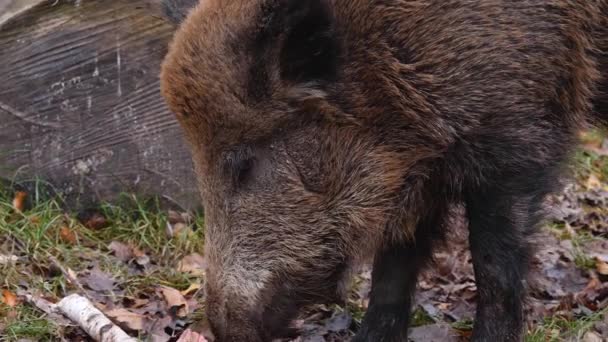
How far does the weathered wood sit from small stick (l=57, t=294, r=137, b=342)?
4.38ft

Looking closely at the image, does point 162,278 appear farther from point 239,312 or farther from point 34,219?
point 239,312

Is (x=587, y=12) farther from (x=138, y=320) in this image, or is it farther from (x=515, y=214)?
(x=138, y=320)

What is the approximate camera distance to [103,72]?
6012mm

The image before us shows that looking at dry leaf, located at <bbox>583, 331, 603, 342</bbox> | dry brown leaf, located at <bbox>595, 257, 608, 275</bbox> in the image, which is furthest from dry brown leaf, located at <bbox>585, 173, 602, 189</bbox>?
dry leaf, located at <bbox>583, 331, 603, 342</bbox>

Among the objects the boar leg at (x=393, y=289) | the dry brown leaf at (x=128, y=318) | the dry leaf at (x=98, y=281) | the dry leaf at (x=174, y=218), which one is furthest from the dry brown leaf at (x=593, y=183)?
the dry brown leaf at (x=128, y=318)

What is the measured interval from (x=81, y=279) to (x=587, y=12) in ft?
9.56

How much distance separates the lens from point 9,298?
5.05m

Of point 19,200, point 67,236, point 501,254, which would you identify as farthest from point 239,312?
point 19,200

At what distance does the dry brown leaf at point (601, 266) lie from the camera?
587 centimetres

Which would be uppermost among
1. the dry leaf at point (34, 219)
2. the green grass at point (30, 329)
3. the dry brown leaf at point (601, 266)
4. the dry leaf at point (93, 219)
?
the green grass at point (30, 329)

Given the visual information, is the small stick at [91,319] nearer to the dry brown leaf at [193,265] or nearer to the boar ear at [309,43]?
the dry brown leaf at [193,265]

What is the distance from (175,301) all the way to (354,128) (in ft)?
5.40

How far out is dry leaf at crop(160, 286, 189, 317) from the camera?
17.2ft

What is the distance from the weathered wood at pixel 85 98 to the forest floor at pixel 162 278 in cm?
18
